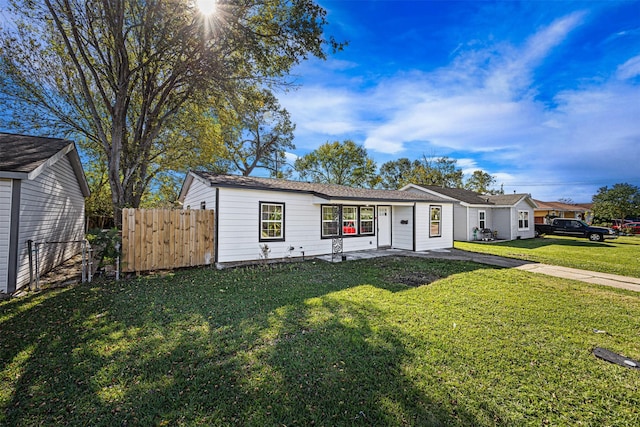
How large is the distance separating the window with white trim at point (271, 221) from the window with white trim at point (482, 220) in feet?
53.5

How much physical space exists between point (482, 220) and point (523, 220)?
4031mm

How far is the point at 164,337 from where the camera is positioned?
12.3ft

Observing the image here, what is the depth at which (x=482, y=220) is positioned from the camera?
1988 centimetres

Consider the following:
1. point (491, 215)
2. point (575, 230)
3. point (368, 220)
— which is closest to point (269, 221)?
point (368, 220)

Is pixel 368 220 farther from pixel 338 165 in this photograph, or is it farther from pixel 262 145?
pixel 338 165

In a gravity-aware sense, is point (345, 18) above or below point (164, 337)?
above

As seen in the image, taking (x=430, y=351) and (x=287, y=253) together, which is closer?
(x=430, y=351)

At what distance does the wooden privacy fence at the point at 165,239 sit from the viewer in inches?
293

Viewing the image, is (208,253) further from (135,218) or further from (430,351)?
(430,351)

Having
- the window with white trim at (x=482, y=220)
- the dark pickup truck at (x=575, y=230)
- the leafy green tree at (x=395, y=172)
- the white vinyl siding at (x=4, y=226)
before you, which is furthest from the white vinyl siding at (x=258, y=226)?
the leafy green tree at (x=395, y=172)

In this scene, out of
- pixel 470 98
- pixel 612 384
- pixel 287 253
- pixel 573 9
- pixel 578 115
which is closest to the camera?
pixel 612 384

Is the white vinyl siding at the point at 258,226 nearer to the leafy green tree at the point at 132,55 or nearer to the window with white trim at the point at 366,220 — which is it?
the window with white trim at the point at 366,220

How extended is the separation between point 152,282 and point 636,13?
625 inches

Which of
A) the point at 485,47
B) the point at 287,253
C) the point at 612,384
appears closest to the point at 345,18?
the point at 485,47
